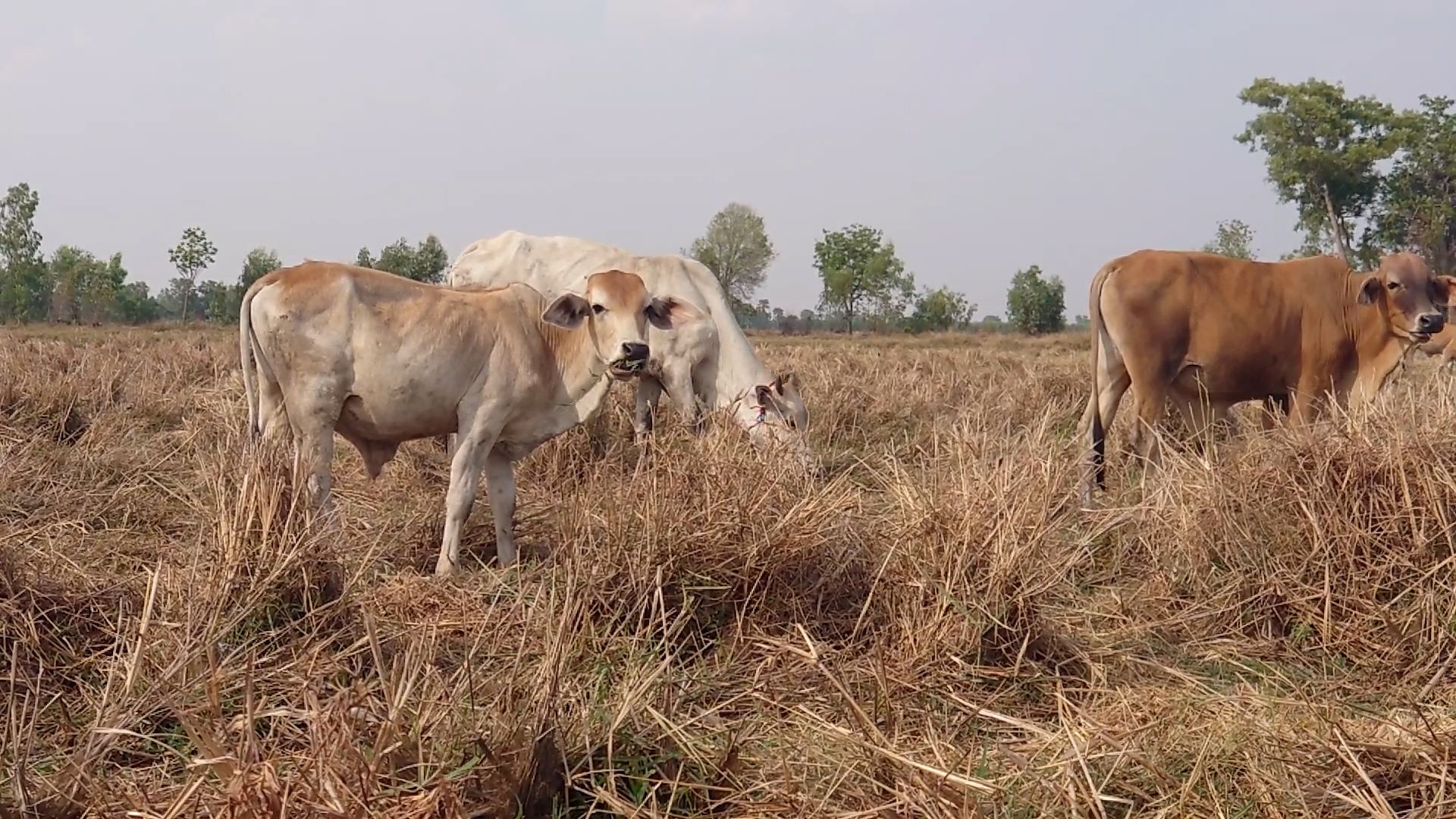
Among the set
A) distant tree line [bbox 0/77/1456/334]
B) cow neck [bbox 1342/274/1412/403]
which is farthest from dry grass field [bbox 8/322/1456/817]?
distant tree line [bbox 0/77/1456/334]

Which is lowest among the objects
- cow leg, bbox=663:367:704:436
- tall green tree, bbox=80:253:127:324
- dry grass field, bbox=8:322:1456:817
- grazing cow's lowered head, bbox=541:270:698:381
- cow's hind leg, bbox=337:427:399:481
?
dry grass field, bbox=8:322:1456:817

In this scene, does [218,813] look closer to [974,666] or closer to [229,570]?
[229,570]

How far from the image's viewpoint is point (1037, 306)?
198 ft

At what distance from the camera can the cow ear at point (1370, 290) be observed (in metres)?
7.88

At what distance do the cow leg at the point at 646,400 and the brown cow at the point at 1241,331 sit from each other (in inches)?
126

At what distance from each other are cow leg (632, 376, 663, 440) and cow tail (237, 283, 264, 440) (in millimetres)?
3278

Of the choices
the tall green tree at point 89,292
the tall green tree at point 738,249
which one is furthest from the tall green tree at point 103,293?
the tall green tree at point 738,249

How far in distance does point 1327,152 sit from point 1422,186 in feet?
12.8

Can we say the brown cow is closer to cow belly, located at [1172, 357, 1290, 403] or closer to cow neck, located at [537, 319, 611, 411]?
cow belly, located at [1172, 357, 1290, 403]

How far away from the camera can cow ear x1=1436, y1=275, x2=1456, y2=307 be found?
28.0 feet

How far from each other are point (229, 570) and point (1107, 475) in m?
5.93

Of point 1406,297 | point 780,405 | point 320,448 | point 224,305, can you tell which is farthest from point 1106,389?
point 224,305

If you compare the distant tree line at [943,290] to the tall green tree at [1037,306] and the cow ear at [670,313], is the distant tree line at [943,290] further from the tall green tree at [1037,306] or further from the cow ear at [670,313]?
the cow ear at [670,313]

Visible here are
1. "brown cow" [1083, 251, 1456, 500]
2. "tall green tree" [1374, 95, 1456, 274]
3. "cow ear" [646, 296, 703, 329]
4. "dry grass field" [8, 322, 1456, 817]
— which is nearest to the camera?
"dry grass field" [8, 322, 1456, 817]
